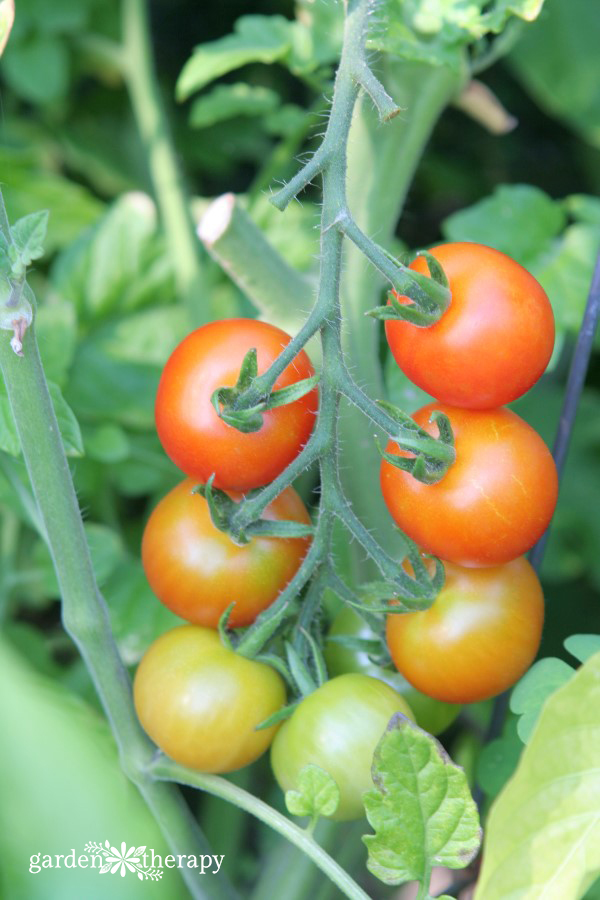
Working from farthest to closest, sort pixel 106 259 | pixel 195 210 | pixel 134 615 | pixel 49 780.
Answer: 1. pixel 195 210
2. pixel 106 259
3. pixel 134 615
4. pixel 49 780

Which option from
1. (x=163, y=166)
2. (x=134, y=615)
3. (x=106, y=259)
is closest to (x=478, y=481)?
(x=134, y=615)

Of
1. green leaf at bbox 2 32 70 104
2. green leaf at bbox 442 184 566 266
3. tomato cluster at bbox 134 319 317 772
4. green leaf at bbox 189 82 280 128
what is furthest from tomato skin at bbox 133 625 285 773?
green leaf at bbox 2 32 70 104

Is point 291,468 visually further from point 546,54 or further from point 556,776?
point 546,54

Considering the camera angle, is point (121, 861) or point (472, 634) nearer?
point (121, 861)

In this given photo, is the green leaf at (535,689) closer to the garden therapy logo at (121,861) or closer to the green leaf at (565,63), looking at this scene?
the garden therapy logo at (121,861)

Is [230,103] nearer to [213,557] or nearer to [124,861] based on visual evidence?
[213,557]

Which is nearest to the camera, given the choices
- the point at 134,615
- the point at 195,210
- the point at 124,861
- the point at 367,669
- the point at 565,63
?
the point at 124,861


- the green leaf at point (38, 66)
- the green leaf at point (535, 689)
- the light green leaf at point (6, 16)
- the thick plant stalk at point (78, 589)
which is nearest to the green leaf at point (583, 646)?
the green leaf at point (535, 689)
